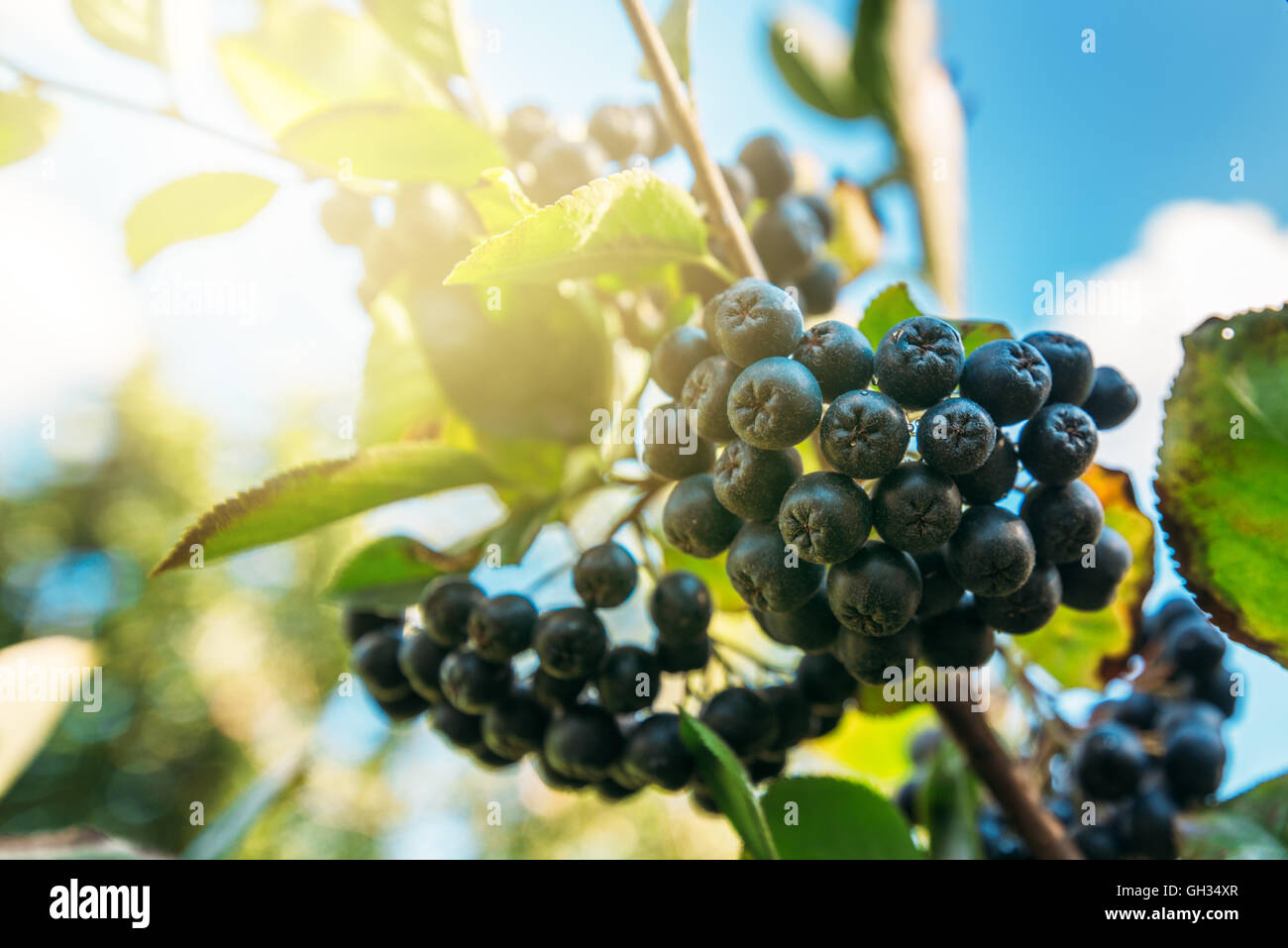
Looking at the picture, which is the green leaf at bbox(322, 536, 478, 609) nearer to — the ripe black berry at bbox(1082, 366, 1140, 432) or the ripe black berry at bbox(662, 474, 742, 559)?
the ripe black berry at bbox(662, 474, 742, 559)

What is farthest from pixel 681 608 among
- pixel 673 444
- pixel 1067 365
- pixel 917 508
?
pixel 1067 365

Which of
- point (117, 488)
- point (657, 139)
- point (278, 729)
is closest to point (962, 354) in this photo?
point (657, 139)

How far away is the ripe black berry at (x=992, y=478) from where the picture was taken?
0.66m

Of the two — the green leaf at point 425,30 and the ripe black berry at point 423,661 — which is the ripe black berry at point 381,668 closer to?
the ripe black berry at point 423,661

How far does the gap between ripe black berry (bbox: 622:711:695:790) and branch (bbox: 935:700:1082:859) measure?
26 centimetres

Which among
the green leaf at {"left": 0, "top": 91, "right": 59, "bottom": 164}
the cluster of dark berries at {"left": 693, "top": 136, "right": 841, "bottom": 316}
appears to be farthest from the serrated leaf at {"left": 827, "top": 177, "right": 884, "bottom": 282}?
the green leaf at {"left": 0, "top": 91, "right": 59, "bottom": 164}

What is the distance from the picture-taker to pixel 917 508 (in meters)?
0.61

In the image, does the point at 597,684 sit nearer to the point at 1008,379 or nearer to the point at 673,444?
the point at 673,444

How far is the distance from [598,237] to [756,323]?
0.15 metres

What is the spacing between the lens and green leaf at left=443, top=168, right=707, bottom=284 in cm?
59

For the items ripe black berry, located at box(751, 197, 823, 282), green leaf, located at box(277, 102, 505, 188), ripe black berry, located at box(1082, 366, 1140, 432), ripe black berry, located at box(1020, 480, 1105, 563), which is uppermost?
green leaf, located at box(277, 102, 505, 188)

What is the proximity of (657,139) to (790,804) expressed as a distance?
0.80m

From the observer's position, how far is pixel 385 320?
918 mm
